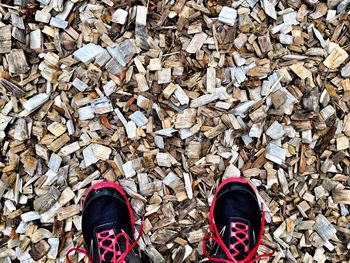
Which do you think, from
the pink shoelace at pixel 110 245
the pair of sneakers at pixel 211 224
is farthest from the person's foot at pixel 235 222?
the pink shoelace at pixel 110 245

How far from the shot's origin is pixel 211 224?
4.90ft

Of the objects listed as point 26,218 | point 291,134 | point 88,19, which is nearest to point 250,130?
point 291,134

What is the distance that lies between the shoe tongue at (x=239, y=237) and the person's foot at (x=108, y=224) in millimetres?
309

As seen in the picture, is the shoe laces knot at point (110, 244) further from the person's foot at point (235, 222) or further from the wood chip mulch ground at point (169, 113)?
→ the person's foot at point (235, 222)

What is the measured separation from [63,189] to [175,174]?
0.36 m

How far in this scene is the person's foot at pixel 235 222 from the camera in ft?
4.91

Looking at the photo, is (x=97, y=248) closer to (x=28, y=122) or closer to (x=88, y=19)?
(x=28, y=122)

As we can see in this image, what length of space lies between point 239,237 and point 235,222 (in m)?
0.05

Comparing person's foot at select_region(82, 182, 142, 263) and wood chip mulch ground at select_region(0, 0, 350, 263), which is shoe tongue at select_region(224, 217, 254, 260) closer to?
wood chip mulch ground at select_region(0, 0, 350, 263)

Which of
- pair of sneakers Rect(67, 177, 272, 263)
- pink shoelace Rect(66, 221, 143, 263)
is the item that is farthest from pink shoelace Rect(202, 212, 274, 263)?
pink shoelace Rect(66, 221, 143, 263)

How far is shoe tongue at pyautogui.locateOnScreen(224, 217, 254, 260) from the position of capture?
60.0 inches

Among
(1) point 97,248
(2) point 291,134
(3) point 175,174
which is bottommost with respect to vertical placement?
(1) point 97,248

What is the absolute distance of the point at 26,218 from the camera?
1.48m

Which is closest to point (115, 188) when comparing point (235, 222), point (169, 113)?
point (169, 113)
